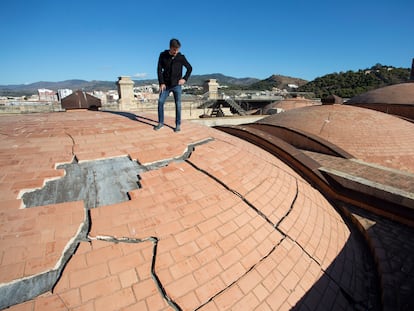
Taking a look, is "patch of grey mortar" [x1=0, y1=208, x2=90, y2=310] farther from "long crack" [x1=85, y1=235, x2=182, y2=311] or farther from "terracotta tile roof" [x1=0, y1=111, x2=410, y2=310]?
"long crack" [x1=85, y1=235, x2=182, y2=311]

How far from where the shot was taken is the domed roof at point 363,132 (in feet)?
29.4

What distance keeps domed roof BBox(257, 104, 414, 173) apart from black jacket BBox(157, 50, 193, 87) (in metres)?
8.21

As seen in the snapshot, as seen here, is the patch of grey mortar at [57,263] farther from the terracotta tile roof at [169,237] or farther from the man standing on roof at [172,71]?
the man standing on roof at [172,71]

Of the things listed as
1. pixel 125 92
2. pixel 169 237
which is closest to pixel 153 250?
pixel 169 237

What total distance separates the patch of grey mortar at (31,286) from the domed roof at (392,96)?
67.5ft

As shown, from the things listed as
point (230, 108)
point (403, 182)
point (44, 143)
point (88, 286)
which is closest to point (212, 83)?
point (230, 108)

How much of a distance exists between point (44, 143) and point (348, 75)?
252 ft

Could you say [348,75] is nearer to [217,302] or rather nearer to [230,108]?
[230,108]

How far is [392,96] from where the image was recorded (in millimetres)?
16906

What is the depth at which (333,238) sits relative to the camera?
336cm

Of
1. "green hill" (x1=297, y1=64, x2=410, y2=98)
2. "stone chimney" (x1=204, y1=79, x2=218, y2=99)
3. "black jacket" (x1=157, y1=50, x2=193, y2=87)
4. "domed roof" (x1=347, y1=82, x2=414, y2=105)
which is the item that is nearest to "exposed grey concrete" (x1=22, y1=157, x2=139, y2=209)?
"black jacket" (x1=157, y1=50, x2=193, y2=87)

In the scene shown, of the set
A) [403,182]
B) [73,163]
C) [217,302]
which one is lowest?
[403,182]

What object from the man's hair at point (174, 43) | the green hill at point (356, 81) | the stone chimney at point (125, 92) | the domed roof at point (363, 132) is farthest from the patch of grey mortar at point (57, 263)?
the green hill at point (356, 81)

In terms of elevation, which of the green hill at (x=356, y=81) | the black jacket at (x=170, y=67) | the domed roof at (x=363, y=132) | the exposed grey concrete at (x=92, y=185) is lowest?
the domed roof at (x=363, y=132)
